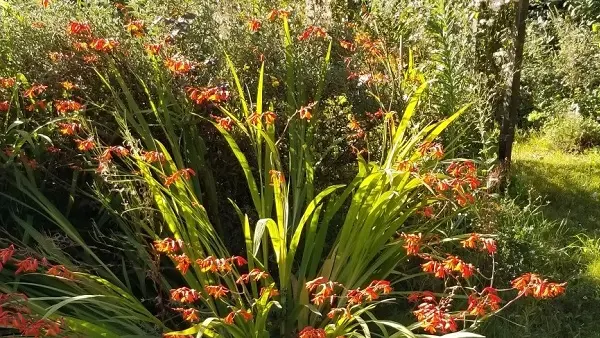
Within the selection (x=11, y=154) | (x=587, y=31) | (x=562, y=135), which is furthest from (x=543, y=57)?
(x=11, y=154)

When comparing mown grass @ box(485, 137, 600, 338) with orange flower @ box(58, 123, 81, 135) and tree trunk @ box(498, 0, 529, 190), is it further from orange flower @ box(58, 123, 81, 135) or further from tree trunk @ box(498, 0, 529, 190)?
orange flower @ box(58, 123, 81, 135)

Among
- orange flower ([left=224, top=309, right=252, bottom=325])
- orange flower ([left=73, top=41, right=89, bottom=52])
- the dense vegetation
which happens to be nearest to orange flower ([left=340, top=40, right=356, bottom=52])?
the dense vegetation

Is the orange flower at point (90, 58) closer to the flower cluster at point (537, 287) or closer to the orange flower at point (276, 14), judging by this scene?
the orange flower at point (276, 14)

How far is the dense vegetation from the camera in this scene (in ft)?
8.95

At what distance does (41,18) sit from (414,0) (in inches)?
99.6

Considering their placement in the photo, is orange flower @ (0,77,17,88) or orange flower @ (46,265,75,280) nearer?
orange flower @ (46,265,75,280)

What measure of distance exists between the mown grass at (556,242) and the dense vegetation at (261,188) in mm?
14

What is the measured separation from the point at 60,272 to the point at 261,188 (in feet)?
2.79

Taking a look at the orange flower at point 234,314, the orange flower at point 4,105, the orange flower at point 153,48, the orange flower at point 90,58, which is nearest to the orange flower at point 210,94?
the orange flower at point 153,48

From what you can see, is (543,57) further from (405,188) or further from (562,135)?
(405,188)

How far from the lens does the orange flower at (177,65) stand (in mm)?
3064

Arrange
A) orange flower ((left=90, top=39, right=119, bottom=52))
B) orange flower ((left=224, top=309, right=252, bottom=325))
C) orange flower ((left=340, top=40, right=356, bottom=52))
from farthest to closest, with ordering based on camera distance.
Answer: orange flower ((left=340, top=40, right=356, bottom=52)), orange flower ((left=90, top=39, right=119, bottom=52)), orange flower ((left=224, top=309, right=252, bottom=325))

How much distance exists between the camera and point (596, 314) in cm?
350

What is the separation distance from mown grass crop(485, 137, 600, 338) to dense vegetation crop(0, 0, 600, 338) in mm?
14
